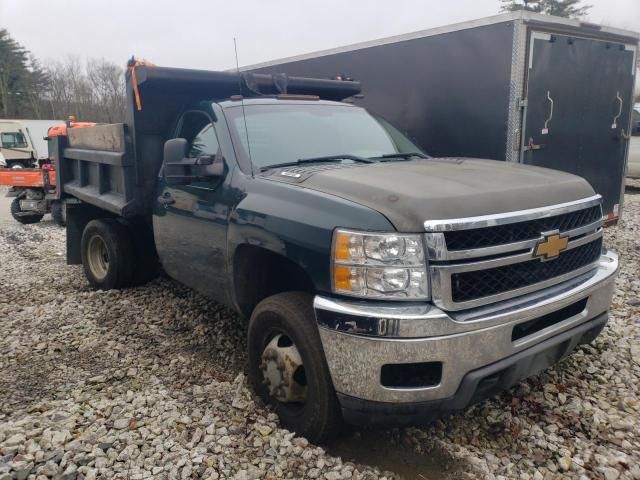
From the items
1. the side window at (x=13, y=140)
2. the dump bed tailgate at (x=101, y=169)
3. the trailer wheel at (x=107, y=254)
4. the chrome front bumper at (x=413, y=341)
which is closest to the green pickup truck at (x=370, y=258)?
the chrome front bumper at (x=413, y=341)

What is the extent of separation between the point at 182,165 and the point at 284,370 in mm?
1616

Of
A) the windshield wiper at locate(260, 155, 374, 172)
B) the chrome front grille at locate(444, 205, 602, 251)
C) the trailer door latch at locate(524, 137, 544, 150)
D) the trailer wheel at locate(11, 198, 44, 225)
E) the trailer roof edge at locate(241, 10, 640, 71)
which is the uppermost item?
the trailer roof edge at locate(241, 10, 640, 71)

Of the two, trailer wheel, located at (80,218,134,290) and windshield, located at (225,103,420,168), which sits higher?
windshield, located at (225,103,420,168)

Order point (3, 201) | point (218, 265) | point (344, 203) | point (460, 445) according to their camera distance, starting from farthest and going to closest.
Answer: point (3, 201), point (218, 265), point (460, 445), point (344, 203)

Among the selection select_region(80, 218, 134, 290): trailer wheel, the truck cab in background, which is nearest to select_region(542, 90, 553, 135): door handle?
select_region(80, 218, 134, 290): trailer wheel

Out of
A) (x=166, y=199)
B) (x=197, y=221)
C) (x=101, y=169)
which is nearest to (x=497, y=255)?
(x=197, y=221)

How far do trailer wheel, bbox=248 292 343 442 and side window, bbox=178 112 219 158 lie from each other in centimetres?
144

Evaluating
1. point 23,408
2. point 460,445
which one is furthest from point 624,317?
point 23,408

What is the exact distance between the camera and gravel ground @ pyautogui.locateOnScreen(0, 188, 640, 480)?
2805mm

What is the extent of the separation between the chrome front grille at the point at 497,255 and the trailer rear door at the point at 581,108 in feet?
10.3

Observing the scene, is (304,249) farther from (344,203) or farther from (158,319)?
(158,319)

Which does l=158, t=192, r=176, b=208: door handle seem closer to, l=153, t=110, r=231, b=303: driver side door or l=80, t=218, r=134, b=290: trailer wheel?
l=153, t=110, r=231, b=303: driver side door

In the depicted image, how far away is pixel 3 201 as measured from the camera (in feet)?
65.0

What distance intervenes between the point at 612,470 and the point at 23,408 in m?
3.45
